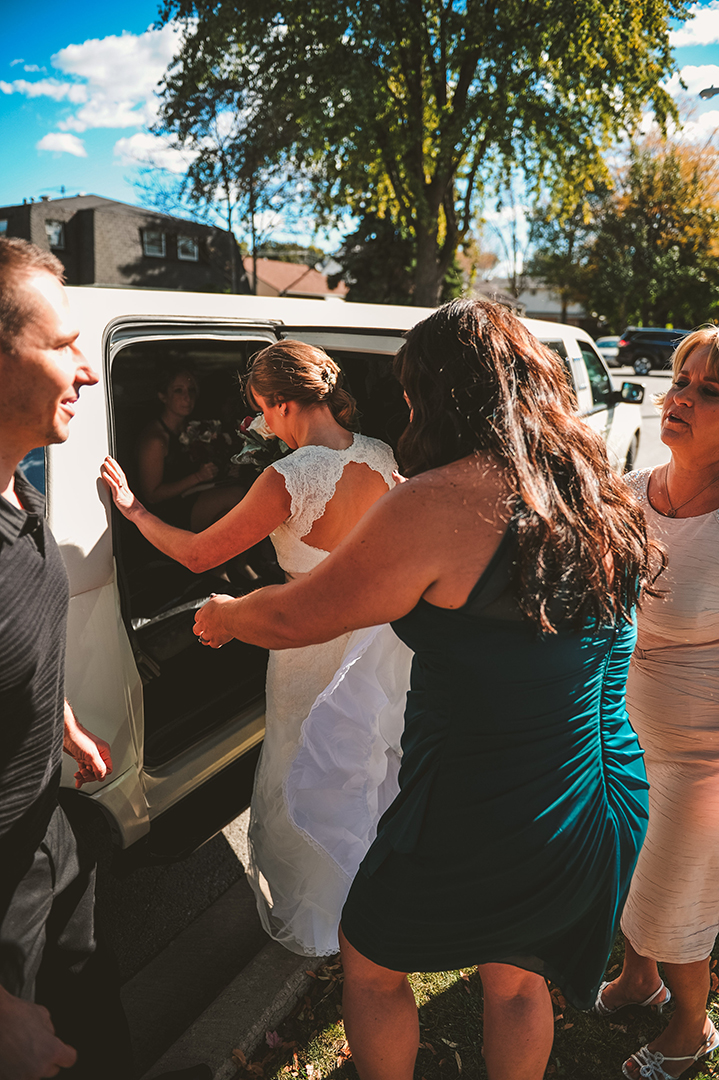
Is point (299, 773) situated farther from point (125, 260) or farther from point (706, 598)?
point (125, 260)

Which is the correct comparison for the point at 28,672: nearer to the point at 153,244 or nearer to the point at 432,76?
the point at 432,76

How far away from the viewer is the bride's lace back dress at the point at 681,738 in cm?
194

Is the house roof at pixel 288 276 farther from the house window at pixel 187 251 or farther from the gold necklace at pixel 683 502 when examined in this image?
the gold necklace at pixel 683 502

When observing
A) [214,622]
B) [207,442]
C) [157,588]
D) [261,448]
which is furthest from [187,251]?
[214,622]

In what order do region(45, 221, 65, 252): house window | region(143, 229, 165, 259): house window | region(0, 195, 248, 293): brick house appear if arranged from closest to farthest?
region(0, 195, 248, 293): brick house → region(45, 221, 65, 252): house window → region(143, 229, 165, 259): house window

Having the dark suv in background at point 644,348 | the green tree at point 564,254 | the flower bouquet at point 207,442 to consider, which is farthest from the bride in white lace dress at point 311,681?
the green tree at point 564,254

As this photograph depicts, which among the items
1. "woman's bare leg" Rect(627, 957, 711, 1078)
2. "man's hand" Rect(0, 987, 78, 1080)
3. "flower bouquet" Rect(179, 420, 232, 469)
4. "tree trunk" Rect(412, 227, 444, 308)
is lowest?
"woman's bare leg" Rect(627, 957, 711, 1078)

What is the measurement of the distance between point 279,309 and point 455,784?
2247 mm

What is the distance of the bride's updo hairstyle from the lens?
2.31m

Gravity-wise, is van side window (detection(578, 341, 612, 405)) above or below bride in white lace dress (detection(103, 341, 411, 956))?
above

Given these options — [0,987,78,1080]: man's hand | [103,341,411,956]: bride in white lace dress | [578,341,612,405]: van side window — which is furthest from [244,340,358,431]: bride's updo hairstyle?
[578,341,612,405]: van side window

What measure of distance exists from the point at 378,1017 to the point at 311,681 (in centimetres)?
106

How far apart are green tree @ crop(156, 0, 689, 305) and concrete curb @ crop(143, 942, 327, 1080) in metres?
12.1

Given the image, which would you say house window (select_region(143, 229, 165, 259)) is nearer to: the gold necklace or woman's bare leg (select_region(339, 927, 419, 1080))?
the gold necklace
